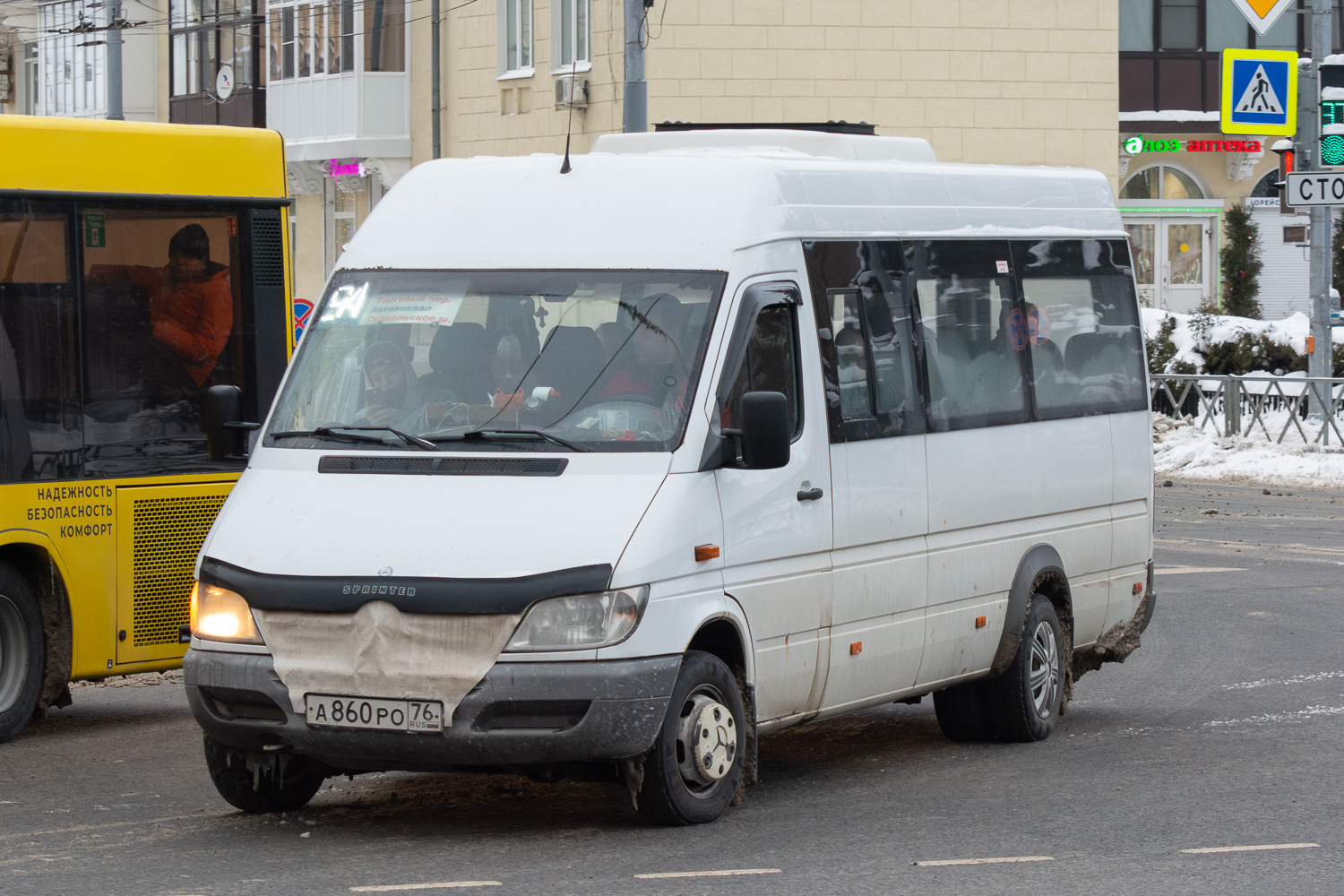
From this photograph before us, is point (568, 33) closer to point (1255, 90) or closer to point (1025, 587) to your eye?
point (1255, 90)

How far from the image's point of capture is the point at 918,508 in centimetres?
895

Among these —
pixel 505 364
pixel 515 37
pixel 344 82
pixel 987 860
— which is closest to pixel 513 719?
pixel 505 364

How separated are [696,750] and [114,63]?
28.0 m

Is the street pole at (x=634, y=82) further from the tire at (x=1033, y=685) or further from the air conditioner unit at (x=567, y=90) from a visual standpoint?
the air conditioner unit at (x=567, y=90)

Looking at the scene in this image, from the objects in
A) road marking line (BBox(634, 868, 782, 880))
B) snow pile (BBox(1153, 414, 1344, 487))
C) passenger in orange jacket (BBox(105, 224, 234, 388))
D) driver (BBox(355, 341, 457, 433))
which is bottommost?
road marking line (BBox(634, 868, 782, 880))

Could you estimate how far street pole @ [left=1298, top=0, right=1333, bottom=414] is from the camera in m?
26.4

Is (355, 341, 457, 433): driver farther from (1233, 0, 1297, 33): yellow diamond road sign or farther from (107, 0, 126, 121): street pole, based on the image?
(107, 0, 126, 121): street pole

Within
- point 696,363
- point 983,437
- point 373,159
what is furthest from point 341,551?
point 373,159

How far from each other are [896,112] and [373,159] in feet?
36.7

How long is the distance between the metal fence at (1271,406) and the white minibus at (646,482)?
1650 centimetres

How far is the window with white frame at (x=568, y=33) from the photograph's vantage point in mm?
35625

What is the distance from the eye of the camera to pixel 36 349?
33.0 feet

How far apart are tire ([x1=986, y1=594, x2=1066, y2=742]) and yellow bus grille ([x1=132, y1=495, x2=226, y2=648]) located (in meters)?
3.88

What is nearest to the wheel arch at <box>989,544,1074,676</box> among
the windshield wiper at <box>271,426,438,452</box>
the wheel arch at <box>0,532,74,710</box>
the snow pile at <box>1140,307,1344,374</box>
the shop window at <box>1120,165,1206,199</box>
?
the windshield wiper at <box>271,426,438,452</box>
